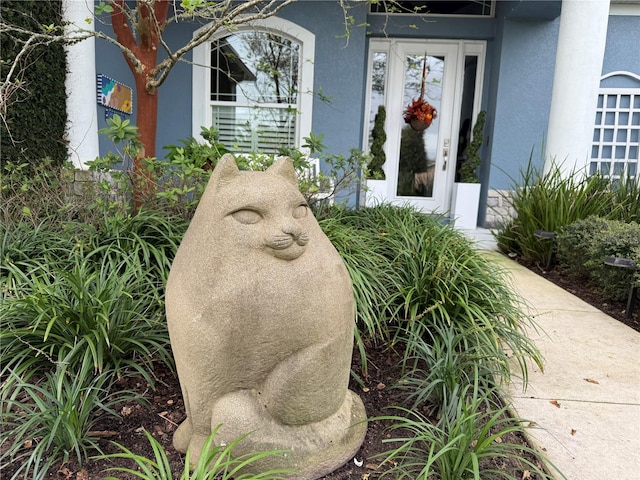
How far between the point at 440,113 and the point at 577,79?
2.29m

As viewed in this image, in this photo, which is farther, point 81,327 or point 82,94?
point 82,94

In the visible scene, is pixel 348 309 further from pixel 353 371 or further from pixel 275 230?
pixel 353 371

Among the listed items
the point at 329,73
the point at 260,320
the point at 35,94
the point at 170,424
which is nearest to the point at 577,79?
the point at 329,73

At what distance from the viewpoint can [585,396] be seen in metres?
2.41

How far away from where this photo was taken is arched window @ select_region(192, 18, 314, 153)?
6.99 m

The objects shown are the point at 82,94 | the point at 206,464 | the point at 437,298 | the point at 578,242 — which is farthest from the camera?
the point at 82,94

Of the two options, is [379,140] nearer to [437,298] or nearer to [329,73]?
[329,73]

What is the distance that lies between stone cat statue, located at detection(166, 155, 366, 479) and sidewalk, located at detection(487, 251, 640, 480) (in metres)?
1.07

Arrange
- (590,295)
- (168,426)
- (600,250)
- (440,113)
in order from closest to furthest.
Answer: (168,426) < (600,250) < (590,295) < (440,113)

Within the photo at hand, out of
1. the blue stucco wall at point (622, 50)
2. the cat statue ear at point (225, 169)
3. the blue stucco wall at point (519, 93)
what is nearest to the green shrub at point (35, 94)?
the cat statue ear at point (225, 169)

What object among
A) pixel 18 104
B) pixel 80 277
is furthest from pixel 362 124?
pixel 80 277

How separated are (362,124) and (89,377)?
6404 millimetres

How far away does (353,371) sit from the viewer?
7.72 ft

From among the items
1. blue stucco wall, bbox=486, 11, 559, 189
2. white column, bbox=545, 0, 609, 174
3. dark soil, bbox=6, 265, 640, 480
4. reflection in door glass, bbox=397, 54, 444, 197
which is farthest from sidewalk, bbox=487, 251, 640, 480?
reflection in door glass, bbox=397, 54, 444, 197
